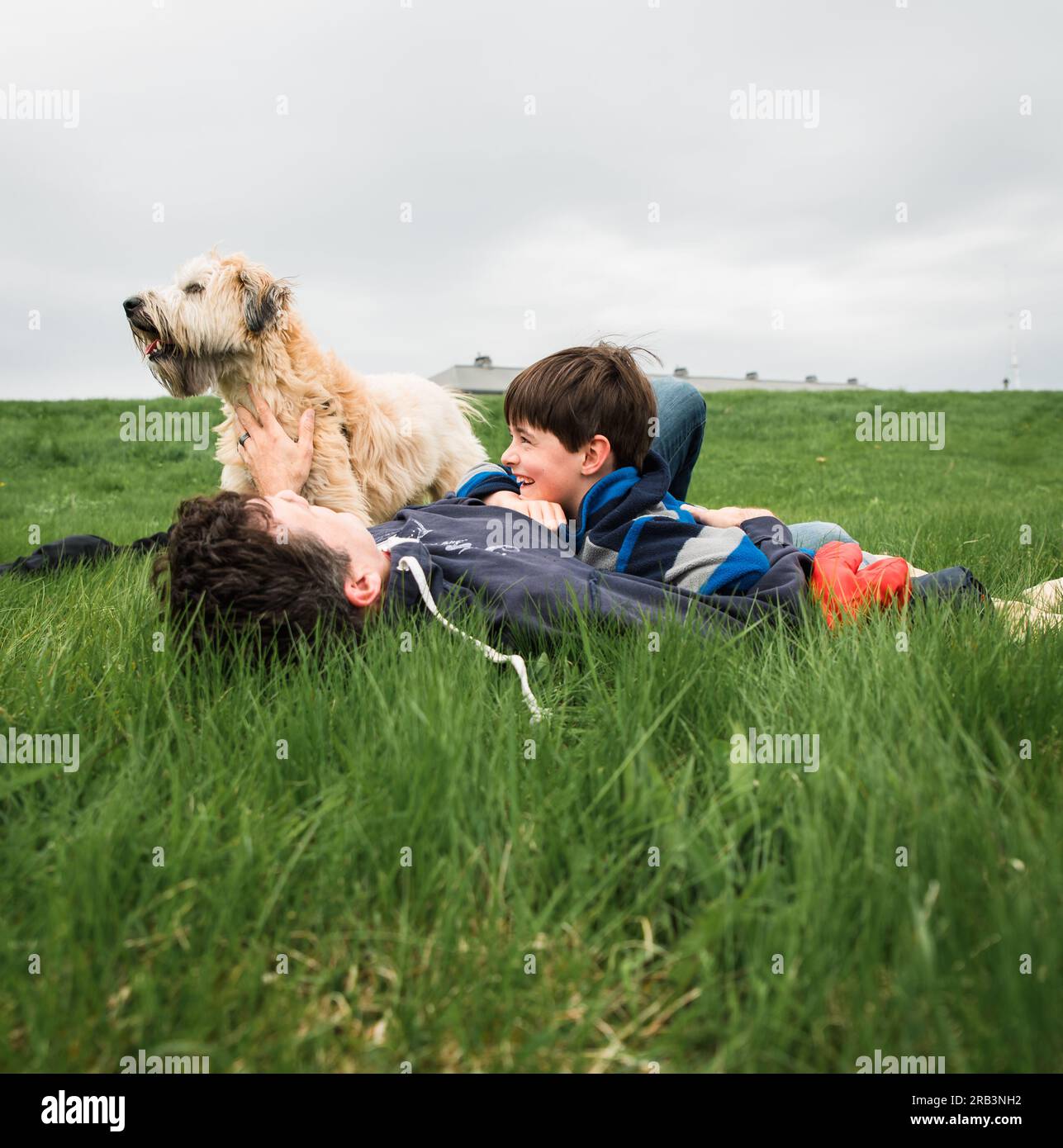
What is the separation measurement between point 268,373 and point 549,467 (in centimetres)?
238

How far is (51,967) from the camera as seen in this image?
1.19m

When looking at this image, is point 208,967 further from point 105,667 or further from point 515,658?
point 105,667

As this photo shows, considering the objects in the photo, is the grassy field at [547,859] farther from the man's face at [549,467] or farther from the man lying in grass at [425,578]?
the man's face at [549,467]

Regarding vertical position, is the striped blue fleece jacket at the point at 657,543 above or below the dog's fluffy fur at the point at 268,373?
below

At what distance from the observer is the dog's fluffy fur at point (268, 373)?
14.9ft

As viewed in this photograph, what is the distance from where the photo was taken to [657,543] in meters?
2.74

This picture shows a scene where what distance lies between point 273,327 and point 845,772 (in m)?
4.14

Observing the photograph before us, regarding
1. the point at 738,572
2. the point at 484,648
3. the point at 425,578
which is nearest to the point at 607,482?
the point at 738,572

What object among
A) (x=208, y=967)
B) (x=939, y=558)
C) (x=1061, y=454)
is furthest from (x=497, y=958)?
(x=1061, y=454)

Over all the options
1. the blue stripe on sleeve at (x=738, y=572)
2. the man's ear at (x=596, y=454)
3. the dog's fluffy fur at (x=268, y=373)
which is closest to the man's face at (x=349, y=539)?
the man's ear at (x=596, y=454)

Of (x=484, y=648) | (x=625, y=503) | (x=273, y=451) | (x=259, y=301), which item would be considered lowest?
(x=484, y=648)

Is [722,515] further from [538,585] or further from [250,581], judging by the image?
[250,581]

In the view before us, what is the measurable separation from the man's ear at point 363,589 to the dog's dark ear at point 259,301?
2620 mm
